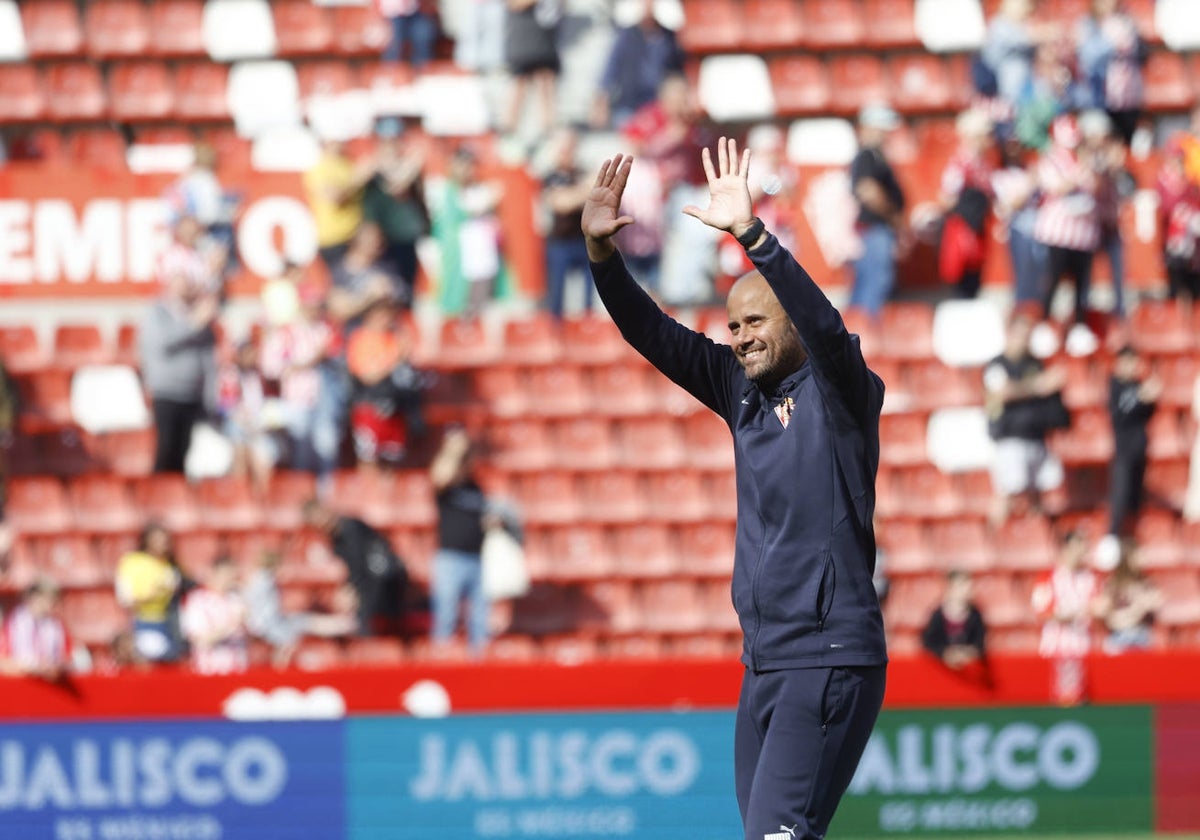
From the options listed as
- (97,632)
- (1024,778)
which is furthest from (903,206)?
(97,632)

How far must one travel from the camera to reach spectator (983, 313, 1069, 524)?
42.0 feet

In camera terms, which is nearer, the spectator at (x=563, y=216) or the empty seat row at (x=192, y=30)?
the spectator at (x=563, y=216)

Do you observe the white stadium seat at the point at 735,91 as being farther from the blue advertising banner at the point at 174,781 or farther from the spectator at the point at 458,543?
the blue advertising banner at the point at 174,781

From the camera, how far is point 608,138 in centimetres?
1450

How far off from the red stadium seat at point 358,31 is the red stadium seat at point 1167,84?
582 cm

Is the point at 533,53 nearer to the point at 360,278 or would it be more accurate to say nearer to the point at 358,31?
the point at 358,31

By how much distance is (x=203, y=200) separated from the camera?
44.5 feet

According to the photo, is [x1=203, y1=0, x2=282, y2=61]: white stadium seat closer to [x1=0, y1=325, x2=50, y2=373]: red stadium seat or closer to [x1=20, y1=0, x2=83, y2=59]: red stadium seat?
[x1=20, y1=0, x2=83, y2=59]: red stadium seat

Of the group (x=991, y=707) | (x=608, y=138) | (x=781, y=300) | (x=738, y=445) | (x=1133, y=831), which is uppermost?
(x=608, y=138)

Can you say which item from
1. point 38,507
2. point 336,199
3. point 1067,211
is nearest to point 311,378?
point 336,199

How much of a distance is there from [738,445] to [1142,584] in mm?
8148

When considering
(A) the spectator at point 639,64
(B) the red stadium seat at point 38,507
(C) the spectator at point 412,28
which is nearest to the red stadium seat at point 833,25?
(A) the spectator at point 639,64

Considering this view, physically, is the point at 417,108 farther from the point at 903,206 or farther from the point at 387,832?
the point at 387,832

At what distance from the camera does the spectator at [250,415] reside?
13156 mm
